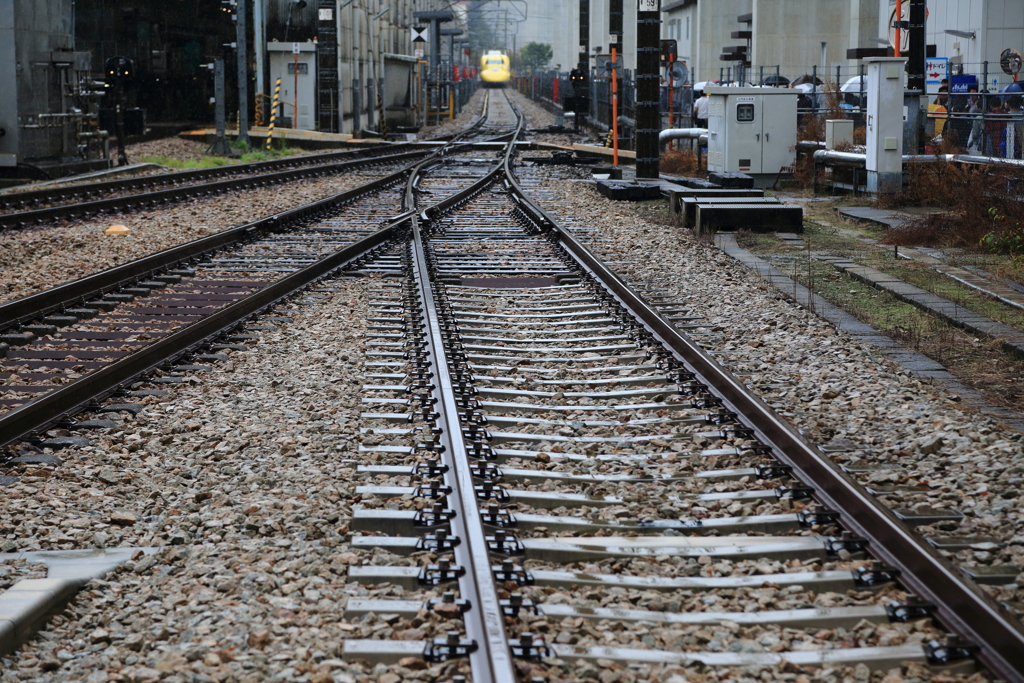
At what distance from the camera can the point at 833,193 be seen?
1900cm

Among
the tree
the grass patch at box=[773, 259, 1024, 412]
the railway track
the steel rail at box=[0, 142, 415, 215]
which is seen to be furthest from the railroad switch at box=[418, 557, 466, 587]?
the tree

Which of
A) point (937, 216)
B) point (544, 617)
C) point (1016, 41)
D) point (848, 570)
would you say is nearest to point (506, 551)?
point (544, 617)

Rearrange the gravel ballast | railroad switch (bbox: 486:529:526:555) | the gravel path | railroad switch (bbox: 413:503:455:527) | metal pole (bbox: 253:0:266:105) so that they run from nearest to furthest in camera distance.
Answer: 1. railroad switch (bbox: 486:529:526:555)
2. railroad switch (bbox: 413:503:455:527)
3. the gravel ballast
4. the gravel path
5. metal pole (bbox: 253:0:266:105)

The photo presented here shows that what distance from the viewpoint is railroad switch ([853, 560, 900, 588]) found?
13.1ft

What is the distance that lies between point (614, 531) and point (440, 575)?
90cm

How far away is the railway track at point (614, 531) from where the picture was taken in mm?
3580

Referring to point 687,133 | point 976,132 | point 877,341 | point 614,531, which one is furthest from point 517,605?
point 687,133

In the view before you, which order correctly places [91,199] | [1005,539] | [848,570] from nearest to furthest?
[848,570] → [1005,539] → [91,199]

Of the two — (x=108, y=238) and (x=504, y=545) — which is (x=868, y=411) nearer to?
(x=504, y=545)

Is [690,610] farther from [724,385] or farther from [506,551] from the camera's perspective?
[724,385]

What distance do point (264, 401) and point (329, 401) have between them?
38cm

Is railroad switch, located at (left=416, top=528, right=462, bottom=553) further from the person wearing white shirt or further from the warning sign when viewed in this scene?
the warning sign

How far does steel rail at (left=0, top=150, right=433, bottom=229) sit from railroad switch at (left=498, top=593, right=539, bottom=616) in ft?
40.6

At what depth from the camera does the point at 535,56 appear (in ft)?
525
